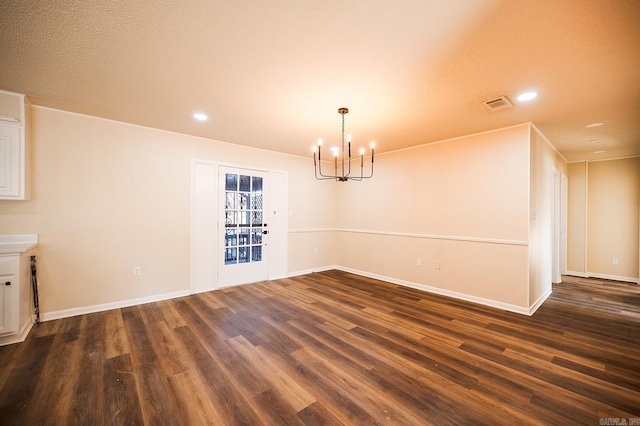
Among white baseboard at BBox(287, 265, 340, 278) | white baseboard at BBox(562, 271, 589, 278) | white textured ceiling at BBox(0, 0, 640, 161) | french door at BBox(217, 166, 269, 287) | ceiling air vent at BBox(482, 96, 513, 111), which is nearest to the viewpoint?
white textured ceiling at BBox(0, 0, 640, 161)

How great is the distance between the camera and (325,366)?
225 cm

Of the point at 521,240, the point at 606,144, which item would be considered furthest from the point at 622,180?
the point at 521,240

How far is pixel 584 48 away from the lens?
1.90 metres

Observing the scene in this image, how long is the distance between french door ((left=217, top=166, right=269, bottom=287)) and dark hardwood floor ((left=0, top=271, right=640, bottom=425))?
1.07m

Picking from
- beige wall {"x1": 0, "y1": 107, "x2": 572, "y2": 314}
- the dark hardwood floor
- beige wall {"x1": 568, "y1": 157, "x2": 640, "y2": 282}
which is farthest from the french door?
beige wall {"x1": 568, "y1": 157, "x2": 640, "y2": 282}

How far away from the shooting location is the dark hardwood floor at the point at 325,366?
173cm

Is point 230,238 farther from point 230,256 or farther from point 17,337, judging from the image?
point 17,337

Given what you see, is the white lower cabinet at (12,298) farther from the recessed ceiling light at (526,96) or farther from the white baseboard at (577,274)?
the white baseboard at (577,274)

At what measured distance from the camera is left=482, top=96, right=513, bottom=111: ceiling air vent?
8.98 feet

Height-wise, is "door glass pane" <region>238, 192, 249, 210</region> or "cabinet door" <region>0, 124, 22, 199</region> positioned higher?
Answer: "cabinet door" <region>0, 124, 22, 199</region>

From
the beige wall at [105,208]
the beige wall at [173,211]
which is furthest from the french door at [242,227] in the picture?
the beige wall at [105,208]

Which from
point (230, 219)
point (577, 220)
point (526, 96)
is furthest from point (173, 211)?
point (577, 220)

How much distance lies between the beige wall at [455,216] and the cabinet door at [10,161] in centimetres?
511

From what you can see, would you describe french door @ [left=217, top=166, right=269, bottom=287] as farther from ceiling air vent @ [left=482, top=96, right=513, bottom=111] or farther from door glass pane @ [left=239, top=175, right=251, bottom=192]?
ceiling air vent @ [left=482, top=96, right=513, bottom=111]
